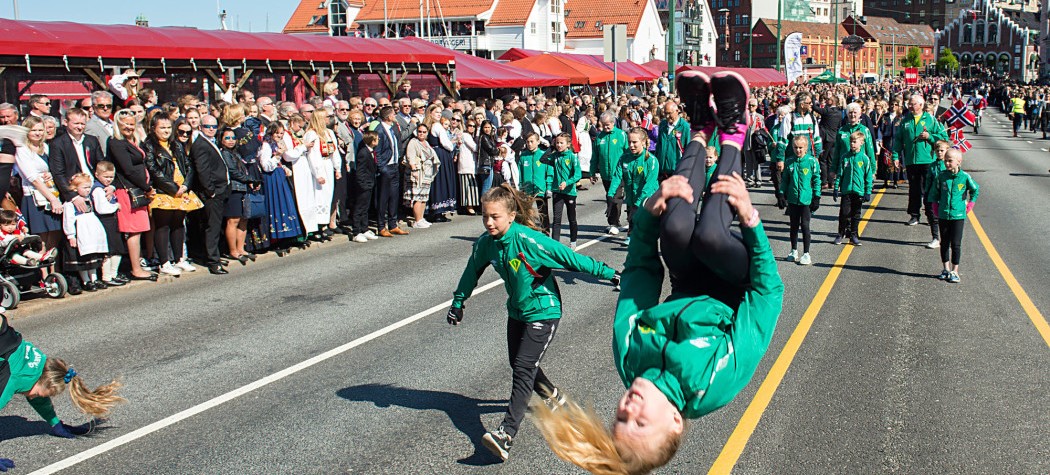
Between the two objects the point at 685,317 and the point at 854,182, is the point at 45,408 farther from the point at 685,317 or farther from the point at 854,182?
the point at 854,182

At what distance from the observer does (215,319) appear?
966 centimetres

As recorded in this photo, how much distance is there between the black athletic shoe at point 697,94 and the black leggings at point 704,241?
0.15 m

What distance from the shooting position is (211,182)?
12.0m

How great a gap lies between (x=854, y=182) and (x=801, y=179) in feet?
5.61

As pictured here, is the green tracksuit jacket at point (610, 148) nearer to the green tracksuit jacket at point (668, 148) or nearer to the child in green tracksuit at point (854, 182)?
the green tracksuit jacket at point (668, 148)

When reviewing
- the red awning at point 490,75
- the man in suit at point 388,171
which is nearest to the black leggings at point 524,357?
the man in suit at point 388,171

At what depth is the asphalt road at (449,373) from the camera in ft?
19.7

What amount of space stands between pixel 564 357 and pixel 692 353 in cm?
451

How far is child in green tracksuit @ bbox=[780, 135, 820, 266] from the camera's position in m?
12.4

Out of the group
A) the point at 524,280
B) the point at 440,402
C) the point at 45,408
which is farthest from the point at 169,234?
the point at 524,280

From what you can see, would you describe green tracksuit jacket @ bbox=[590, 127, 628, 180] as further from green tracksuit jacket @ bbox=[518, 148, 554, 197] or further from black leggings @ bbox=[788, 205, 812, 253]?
black leggings @ bbox=[788, 205, 812, 253]

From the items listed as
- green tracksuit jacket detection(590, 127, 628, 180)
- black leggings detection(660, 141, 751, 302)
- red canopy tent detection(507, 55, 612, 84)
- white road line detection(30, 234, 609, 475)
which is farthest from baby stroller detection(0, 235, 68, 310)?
red canopy tent detection(507, 55, 612, 84)

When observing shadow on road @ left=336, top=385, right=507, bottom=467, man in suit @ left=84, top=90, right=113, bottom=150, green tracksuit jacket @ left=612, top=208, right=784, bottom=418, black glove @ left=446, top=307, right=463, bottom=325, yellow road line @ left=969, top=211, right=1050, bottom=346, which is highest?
man in suit @ left=84, top=90, right=113, bottom=150

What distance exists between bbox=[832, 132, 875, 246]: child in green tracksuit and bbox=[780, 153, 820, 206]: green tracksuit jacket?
1261 mm
